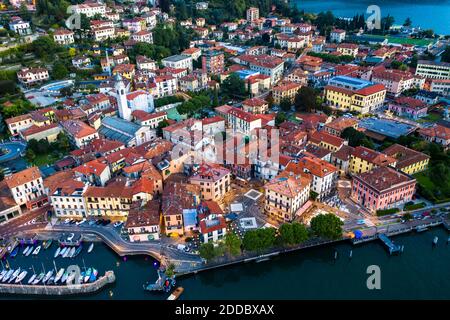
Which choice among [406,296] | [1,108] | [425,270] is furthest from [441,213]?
[1,108]

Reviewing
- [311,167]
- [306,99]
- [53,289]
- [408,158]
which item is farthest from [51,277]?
[306,99]

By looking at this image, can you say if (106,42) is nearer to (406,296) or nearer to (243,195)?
(243,195)

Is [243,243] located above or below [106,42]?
below

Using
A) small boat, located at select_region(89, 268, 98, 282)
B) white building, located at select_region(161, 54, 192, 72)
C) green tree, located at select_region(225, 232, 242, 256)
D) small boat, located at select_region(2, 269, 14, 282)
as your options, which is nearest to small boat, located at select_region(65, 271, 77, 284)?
small boat, located at select_region(89, 268, 98, 282)

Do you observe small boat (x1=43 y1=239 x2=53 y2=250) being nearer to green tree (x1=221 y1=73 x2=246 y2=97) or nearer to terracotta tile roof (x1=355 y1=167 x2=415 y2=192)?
terracotta tile roof (x1=355 y1=167 x2=415 y2=192)

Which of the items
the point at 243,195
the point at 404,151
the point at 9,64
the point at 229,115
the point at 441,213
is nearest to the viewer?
the point at 441,213

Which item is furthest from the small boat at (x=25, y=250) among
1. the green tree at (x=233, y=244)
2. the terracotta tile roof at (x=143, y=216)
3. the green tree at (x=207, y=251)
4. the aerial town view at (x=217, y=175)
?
the green tree at (x=233, y=244)

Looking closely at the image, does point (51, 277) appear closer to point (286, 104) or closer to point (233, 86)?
point (286, 104)
